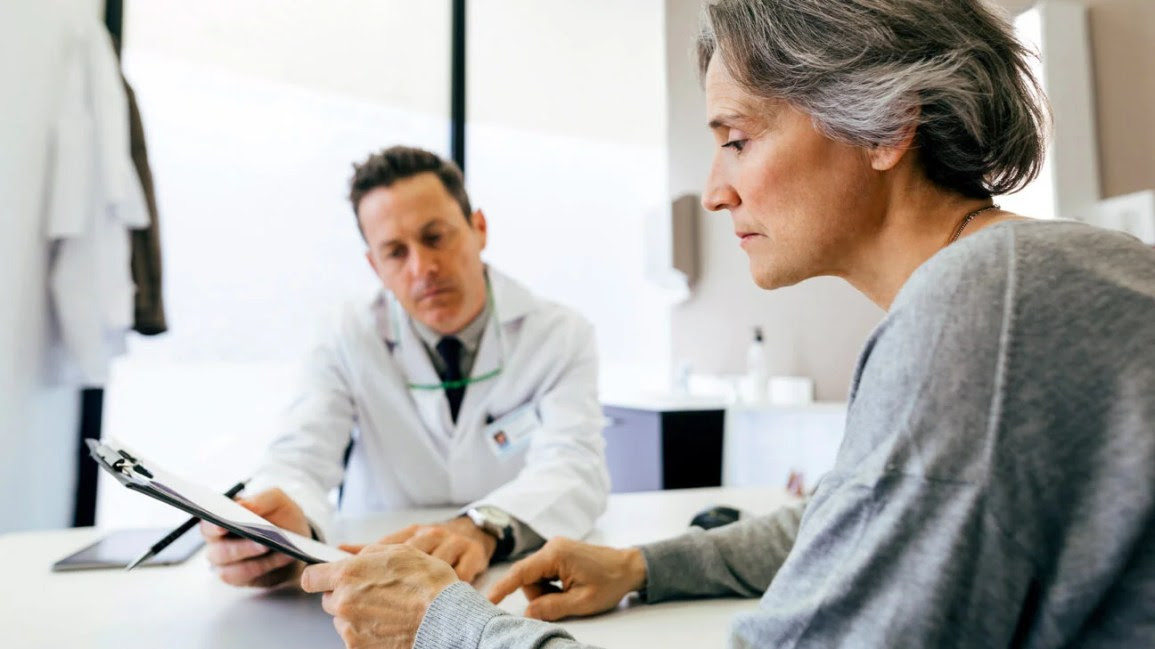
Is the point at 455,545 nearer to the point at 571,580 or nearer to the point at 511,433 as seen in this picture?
the point at 571,580

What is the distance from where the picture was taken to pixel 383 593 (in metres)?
0.74

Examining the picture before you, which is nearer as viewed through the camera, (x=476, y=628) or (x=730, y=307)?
(x=476, y=628)

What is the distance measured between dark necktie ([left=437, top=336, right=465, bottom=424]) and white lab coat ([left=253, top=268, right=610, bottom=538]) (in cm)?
2

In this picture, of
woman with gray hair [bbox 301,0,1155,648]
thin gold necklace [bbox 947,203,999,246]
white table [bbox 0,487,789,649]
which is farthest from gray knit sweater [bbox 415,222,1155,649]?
white table [bbox 0,487,789,649]

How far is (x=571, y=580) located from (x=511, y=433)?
2.45ft

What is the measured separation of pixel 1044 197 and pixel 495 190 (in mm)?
2613

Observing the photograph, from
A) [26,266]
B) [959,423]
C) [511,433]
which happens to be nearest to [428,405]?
[511,433]

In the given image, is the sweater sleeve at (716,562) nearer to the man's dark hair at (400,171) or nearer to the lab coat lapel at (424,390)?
the lab coat lapel at (424,390)

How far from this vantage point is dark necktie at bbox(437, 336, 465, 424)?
1.65m

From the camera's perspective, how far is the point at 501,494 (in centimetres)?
124

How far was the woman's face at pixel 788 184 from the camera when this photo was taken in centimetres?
71

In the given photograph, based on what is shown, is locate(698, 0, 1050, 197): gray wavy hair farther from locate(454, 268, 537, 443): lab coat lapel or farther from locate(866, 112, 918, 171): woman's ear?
locate(454, 268, 537, 443): lab coat lapel

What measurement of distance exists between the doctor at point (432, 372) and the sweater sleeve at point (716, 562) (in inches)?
20.0

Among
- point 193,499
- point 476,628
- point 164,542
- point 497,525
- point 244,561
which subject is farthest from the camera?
point 497,525
